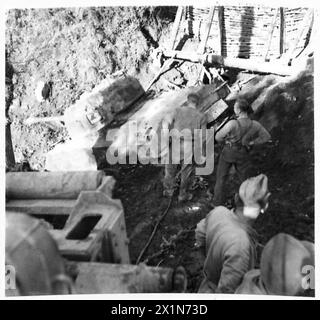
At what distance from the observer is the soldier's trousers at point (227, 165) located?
4371 millimetres

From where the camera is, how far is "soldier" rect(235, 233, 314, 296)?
3.98 meters

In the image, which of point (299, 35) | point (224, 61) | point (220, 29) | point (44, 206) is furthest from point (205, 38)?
point (44, 206)

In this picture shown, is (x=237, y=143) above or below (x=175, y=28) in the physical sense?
below

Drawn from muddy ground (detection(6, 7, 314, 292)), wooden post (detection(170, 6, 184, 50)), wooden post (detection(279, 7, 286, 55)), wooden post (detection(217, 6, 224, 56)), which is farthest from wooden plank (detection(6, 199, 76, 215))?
wooden post (detection(279, 7, 286, 55))

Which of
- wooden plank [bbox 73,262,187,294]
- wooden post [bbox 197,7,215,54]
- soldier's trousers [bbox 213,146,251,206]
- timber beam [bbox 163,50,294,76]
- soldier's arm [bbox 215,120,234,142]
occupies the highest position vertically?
wooden post [bbox 197,7,215,54]

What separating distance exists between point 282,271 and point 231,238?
0.47 meters

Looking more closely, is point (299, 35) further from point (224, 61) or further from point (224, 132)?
point (224, 132)

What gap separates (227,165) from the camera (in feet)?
14.4

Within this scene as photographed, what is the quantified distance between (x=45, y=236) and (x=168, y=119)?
1.42 meters

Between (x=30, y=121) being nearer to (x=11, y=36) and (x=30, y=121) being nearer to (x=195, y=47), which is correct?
(x=11, y=36)

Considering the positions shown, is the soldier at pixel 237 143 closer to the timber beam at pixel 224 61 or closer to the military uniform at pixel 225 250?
the military uniform at pixel 225 250

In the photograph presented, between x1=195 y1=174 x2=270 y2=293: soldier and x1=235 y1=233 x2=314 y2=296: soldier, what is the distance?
101mm

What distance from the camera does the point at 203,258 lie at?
426cm

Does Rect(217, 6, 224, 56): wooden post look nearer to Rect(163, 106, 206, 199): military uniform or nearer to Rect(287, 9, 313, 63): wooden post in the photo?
Rect(287, 9, 313, 63): wooden post
